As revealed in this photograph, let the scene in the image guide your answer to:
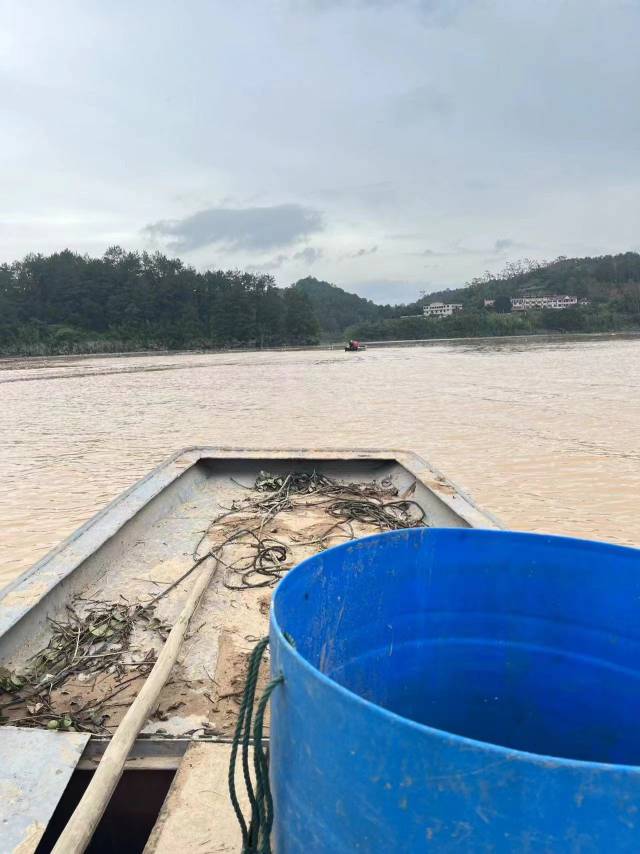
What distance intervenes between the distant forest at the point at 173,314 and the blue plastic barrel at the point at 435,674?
69224 millimetres

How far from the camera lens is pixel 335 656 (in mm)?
1472

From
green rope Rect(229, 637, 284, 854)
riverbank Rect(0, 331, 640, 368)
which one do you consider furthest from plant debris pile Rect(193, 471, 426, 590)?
riverbank Rect(0, 331, 640, 368)

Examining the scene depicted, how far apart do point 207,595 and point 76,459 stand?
316 inches

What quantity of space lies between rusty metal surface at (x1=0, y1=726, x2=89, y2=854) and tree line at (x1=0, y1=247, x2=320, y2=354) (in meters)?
68.8

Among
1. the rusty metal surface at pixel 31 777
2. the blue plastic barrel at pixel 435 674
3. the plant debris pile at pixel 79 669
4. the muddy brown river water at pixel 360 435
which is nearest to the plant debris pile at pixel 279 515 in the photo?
the plant debris pile at pixel 79 669

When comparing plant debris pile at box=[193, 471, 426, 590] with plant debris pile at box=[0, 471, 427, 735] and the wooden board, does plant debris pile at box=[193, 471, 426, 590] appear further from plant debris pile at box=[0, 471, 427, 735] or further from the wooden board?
the wooden board

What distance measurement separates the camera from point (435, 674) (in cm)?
165

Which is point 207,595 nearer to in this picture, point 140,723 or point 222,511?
point 140,723

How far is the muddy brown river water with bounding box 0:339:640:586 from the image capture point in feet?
23.5

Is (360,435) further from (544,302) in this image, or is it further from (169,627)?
(544,302)

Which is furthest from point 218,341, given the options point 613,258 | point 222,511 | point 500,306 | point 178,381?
point 613,258

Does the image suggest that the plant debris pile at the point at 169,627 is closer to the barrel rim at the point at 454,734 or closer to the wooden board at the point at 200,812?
the wooden board at the point at 200,812

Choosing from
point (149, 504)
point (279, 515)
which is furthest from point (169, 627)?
point (279, 515)

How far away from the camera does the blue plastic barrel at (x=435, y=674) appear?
0.85 m
